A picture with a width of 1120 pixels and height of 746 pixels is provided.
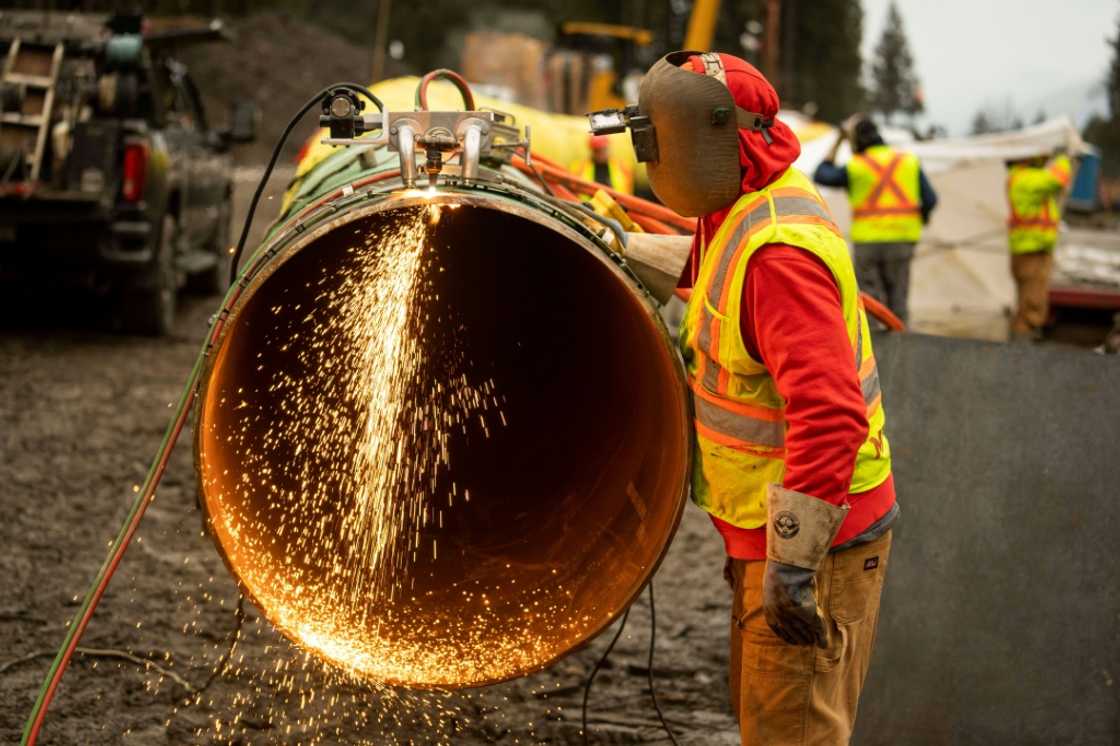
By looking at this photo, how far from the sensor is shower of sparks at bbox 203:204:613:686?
10.5ft

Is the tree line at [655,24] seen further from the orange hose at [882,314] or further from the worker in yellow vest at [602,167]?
the orange hose at [882,314]

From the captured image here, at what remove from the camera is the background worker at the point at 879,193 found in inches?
372

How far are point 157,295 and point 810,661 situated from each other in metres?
7.33

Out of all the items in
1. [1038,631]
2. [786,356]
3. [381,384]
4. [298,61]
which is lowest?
[298,61]

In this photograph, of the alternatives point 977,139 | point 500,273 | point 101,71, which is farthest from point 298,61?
point 500,273

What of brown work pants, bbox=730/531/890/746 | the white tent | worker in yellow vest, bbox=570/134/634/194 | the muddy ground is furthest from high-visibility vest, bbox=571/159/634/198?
the white tent

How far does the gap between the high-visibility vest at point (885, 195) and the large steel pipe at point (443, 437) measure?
5.64m

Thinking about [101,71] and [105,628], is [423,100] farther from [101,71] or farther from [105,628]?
[101,71]

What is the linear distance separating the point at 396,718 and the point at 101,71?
6604 millimetres

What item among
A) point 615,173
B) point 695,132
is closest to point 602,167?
point 615,173

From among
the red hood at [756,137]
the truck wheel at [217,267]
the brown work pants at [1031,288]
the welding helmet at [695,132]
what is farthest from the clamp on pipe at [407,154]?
the brown work pants at [1031,288]

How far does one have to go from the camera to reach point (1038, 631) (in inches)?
144

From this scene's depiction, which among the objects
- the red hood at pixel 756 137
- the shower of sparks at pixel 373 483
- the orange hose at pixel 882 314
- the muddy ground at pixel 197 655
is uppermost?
the red hood at pixel 756 137

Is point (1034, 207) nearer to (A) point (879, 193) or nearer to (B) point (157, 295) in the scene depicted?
(A) point (879, 193)
